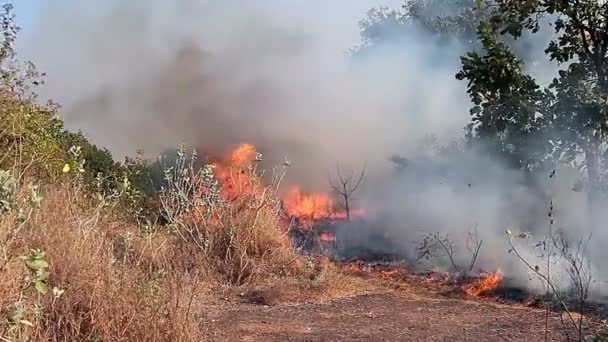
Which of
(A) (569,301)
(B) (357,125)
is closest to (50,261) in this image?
(A) (569,301)

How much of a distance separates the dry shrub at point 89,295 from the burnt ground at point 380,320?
1.18 m

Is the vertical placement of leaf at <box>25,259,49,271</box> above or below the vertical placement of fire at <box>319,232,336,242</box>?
below

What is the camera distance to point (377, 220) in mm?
12555

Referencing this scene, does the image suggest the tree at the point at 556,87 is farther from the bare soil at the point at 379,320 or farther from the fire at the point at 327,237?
the fire at the point at 327,237

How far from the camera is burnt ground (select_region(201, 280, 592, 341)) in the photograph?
17.9ft

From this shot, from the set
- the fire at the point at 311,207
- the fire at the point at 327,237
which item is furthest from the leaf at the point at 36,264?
the fire at the point at 311,207

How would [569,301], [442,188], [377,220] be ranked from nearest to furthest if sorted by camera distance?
1. [569,301]
2. [442,188]
3. [377,220]

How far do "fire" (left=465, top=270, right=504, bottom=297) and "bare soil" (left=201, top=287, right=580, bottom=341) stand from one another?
0.56 metres

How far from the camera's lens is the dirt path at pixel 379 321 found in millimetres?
5453

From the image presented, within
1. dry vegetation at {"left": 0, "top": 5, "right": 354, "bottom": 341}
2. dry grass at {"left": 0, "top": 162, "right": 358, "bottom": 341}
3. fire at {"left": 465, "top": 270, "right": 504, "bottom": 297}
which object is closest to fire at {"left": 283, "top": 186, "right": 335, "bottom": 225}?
dry vegetation at {"left": 0, "top": 5, "right": 354, "bottom": 341}

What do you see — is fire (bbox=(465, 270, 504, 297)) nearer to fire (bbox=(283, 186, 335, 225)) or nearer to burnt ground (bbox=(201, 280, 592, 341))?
burnt ground (bbox=(201, 280, 592, 341))

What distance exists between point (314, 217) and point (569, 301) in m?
5.98

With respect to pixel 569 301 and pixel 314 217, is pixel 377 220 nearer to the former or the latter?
pixel 314 217

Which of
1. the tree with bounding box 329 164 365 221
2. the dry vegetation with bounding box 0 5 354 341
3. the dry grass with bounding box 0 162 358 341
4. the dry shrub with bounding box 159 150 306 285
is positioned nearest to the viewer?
the dry grass with bounding box 0 162 358 341
